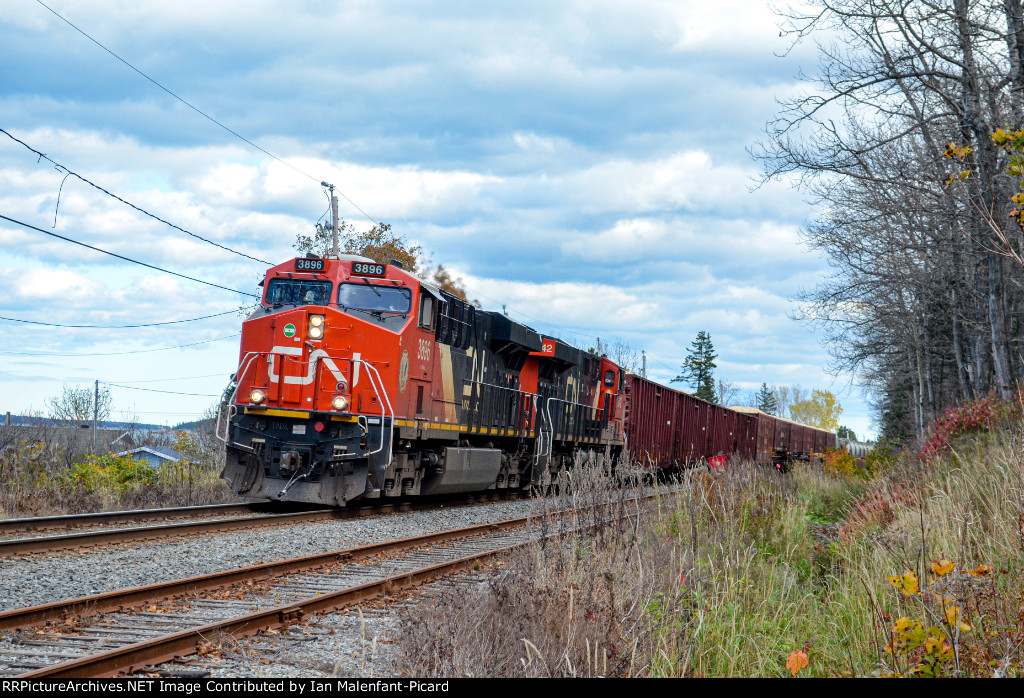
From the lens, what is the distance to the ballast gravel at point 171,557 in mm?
7055

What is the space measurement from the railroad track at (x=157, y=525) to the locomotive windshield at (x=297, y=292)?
334cm

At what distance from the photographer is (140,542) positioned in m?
9.54

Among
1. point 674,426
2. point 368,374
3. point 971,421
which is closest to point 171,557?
point 368,374

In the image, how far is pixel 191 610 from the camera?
21.1 feet

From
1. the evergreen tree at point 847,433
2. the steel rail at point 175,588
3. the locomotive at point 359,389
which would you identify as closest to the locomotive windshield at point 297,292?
the locomotive at point 359,389

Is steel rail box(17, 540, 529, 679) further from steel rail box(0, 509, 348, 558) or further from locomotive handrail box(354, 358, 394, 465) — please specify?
locomotive handrail box(354, 358, 394, 465)

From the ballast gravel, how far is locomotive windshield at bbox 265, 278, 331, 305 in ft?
11.6

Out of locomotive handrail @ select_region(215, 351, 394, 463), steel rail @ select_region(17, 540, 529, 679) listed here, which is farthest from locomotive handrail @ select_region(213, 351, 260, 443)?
steel rail @ select_region(17, 540, 529, 679)

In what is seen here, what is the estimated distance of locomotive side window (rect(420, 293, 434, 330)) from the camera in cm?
1312

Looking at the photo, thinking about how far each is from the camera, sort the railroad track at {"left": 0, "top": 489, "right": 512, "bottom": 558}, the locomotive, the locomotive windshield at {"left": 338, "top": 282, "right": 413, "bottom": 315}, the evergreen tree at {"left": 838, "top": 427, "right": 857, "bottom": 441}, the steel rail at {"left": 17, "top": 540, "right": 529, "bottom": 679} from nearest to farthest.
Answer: the steel rail at {"left": 17, "top": 540, "right": 529, "bottom": 679} < the railroad track at {"left": 0, "top": 489, "right": 512, "bottom": 558} < the locomotive < the locomotive windshield at {"left": 338, "top": 282, "right": 413, "bottom": 315} < the evergreen tree at {"left": 838, "top": 427, "right": 857, "bottom": 441}

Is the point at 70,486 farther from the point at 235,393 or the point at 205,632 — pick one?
the point at 205,632

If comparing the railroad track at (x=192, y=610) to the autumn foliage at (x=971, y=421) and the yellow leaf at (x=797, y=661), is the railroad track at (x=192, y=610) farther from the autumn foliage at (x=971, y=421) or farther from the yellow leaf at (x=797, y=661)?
the autumn foliage at (x=971, y=421)

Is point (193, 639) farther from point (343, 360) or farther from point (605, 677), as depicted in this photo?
point (343, 360)
